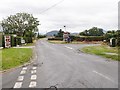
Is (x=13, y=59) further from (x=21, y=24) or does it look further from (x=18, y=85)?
(x=21, y=24)

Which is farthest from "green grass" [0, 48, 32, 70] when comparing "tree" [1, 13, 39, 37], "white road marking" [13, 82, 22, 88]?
"tree" [1, 13, 39, 37]

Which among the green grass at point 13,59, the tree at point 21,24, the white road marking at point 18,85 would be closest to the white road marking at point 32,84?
the white road marking at point 18,85

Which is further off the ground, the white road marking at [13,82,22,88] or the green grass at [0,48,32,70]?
the green grass at [0,48,32,70]

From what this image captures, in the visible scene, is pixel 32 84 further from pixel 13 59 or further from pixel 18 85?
pixel 13 59

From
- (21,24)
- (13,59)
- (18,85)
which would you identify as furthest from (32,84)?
(21,24)

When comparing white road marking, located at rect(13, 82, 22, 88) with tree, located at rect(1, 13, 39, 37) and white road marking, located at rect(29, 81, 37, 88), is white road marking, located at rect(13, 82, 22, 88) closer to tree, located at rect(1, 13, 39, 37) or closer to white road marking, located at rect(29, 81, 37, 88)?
white road marking, located at rect(29, 81, 37, 88)

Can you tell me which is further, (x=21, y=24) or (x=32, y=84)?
(x=21, y=24)

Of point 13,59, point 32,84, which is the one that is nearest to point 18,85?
point 32,84

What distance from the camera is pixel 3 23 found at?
117875 mm

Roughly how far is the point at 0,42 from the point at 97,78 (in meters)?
31.0

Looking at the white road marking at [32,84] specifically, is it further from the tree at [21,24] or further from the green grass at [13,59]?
the tree at [21,24]

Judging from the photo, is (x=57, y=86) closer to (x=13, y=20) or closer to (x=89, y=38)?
(x=89, y=38)

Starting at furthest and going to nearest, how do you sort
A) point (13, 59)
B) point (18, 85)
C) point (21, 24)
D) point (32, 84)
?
1. point (21, 24)
2. point (13, 59)
3. point (32, 84)
4. point (18, 85)

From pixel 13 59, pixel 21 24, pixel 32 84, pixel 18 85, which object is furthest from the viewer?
pixel 21 24
